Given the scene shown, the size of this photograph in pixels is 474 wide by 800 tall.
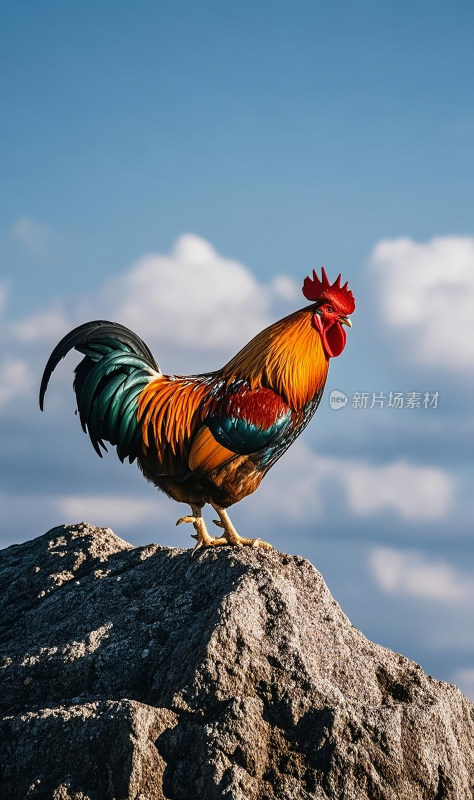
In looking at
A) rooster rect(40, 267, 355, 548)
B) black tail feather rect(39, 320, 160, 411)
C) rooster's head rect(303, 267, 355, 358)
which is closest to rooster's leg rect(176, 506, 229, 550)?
rooster rect(40, 267, 355, 548)

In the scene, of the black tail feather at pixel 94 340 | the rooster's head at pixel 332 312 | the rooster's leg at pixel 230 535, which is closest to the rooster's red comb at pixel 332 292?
the rooster's head at pixel 332 312

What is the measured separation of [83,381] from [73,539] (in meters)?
1.36

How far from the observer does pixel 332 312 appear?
307 inches

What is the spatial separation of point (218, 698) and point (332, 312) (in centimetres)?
386

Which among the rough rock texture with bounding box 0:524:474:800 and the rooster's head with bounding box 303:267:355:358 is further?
the rooster's head with bounding box 303:267:355:358

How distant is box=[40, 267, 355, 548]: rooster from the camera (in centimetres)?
706

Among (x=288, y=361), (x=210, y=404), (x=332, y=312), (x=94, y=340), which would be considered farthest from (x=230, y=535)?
(x=332, y=312)

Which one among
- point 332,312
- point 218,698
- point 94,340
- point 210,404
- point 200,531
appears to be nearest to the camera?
point 218,698

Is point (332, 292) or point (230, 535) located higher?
point (332, 292)

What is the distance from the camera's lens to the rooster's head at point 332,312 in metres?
7.75

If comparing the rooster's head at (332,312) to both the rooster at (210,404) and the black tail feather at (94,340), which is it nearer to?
the rooster at (210,404)

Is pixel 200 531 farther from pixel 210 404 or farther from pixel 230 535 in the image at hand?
pixel 210 404

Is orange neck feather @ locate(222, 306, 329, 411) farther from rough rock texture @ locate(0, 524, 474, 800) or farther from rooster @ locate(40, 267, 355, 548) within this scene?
rough rock texture @ locate(0, 524, 474, 800)

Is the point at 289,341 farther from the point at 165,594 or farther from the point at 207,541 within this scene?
the point at 165,594
